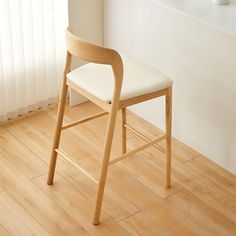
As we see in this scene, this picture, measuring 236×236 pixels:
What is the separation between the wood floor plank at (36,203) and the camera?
91.5 inches

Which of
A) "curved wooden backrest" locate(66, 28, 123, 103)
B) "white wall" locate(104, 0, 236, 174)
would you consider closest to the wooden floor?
"white wall" locate(104, 0, 236, 174)

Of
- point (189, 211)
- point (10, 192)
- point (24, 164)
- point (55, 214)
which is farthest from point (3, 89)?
point (189, 211)

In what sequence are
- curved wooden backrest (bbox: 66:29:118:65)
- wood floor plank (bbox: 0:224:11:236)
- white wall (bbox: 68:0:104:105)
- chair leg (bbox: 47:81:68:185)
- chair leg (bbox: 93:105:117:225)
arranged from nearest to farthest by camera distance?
curved wooden backrest (bbox: 66:29:118:65) < chair leg (bbox: 93:105:117:225) < wood floor plank (bbox: 0:224:11:236) < chair leg (bbox: 47:81:68:185) < white wall (bbox: 68:0:104:105)

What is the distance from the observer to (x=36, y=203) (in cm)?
247

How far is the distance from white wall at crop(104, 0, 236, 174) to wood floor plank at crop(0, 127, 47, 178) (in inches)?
25.7

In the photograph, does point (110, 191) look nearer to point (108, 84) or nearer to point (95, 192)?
point (95, 192)

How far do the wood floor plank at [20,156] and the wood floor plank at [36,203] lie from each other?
3cm

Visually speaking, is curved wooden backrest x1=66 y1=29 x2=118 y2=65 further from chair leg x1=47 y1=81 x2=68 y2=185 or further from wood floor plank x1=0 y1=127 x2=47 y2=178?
wood floor plank x1=0 y1=127 x2=47 y2=178

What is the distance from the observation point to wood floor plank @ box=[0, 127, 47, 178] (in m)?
2.68

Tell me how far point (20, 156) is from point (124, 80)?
744 millimetres

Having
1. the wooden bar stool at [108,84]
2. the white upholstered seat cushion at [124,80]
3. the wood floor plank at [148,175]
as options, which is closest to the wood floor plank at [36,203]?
the wooden bar stool at [108,84]

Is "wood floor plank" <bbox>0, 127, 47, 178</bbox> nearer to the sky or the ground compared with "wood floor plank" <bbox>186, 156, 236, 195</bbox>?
nearer to the ground

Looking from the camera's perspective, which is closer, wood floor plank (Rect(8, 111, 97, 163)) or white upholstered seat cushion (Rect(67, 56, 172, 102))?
white upholstered seat cushion (Rect(67, 56, 172, 102))

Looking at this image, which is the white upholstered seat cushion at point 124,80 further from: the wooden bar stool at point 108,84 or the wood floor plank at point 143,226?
the wood floor plank at point 143,226
